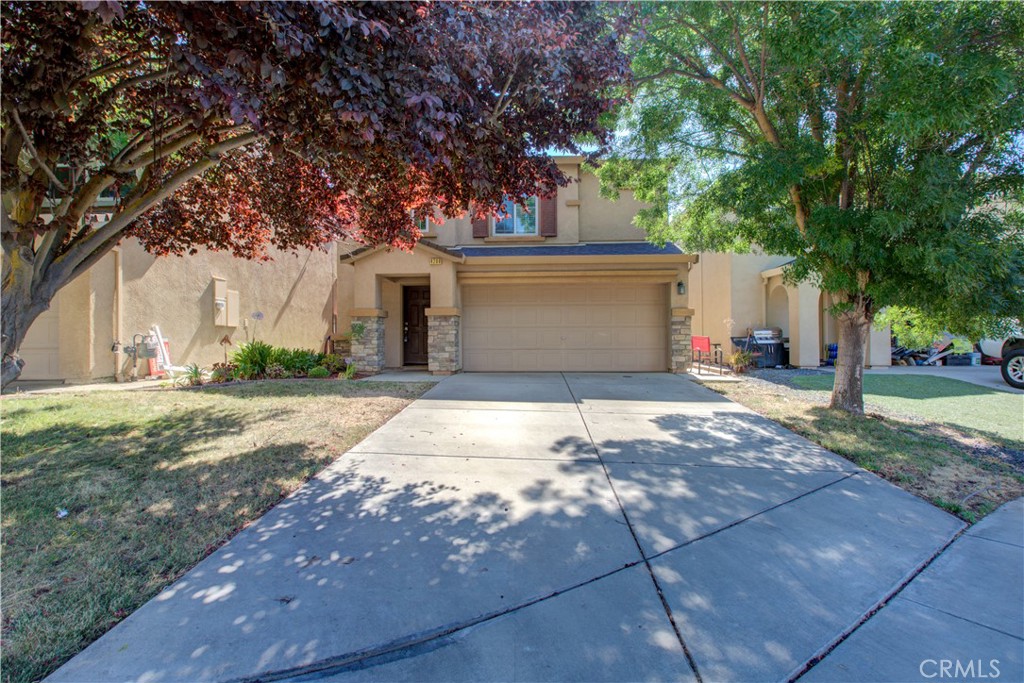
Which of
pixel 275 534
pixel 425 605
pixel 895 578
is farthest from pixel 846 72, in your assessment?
pixel 275 534

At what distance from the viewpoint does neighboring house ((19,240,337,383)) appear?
30.3 feet

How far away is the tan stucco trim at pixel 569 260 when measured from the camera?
436 inches

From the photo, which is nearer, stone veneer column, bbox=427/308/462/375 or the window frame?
stone veneer column, bbox=427/308/462/375

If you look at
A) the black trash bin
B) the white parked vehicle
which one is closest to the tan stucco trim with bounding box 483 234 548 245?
the black trash bin

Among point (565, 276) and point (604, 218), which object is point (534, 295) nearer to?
point (565, 276)

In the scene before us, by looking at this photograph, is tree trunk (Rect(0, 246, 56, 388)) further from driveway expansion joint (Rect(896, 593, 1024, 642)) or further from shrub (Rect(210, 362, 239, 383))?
driveway expansion joint (Rect(896, 593, 1024, 642))

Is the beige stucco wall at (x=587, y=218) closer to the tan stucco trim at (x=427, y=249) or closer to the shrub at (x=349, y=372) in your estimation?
the tan stucco trim at (x=427, y=249)

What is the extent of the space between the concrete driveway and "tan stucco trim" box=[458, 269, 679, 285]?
7296 mm

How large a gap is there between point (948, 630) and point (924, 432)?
4949mm

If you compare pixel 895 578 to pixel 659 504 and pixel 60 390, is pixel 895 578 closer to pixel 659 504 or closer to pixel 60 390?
pixel 659 504

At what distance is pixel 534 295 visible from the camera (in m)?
12.2

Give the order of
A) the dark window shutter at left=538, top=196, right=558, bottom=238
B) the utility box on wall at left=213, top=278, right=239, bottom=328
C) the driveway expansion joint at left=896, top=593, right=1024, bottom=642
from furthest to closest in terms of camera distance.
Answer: the dark window shutter at left=538, top=196, right=558, bottom=238 → the utility box on wall at left=213, top=278, right=239, bottom=328 → the driveway expansion joint at left=896, top=593, right=1024, bottom=642

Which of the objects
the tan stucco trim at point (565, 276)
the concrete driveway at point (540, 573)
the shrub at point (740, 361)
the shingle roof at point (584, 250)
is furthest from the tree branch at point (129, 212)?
the shrub at point (740, 361)

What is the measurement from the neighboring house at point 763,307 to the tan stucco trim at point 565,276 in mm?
2893
